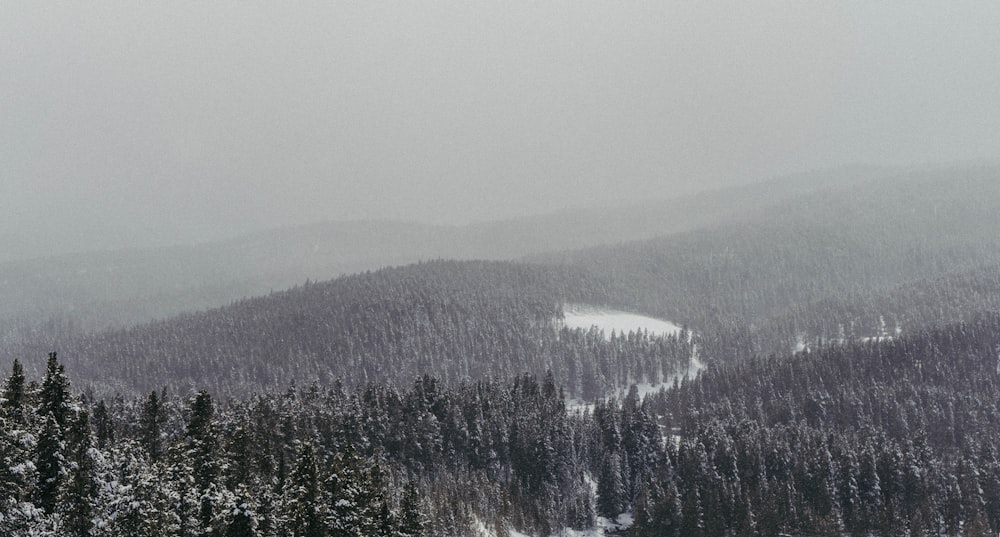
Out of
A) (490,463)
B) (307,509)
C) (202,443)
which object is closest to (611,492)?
(490,463)

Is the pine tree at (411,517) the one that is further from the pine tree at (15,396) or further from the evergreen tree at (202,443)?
the pine tree at (15,396)

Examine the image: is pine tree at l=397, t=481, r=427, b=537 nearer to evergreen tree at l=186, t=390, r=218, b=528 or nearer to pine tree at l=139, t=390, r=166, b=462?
evergreen tree at l=186, t=390, r=218, b=528

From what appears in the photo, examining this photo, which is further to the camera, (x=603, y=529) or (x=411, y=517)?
(x=603, y=529)

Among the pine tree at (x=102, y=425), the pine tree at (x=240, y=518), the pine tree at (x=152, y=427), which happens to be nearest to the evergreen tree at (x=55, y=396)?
the pine tree at (x=240, y=518)

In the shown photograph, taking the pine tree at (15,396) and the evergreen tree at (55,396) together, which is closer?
the pine tree at (15,396)

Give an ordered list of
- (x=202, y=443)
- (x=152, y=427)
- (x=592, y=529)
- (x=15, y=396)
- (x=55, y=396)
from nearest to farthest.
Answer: (x=55, y=396) < (x=15, y=396) < (x=202, y=443) < (x=152, y=427) < (x=592, y=529)

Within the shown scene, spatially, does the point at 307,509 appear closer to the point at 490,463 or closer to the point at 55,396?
the point at 55,396

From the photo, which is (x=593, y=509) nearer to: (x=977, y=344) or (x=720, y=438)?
(x=720, y=438)

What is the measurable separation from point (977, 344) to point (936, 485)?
10257 cm

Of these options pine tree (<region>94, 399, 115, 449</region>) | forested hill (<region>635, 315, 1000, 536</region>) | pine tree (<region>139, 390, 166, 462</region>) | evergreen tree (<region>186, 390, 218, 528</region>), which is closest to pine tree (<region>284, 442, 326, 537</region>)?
evergreen tree (<region>186, 390, 218, 528</region>)

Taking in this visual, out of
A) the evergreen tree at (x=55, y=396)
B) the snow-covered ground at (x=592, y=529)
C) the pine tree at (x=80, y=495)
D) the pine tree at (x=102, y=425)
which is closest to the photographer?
the pine tree at (x=80, y=495)

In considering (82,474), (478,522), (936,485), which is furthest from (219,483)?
Result: (936,485)

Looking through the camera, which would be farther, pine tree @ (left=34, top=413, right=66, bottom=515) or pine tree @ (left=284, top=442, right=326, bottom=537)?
pine tree @ (left=284, top=442, right=326, bottom=537)

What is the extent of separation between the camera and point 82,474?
42.7 metres
